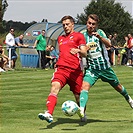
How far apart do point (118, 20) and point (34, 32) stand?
53733 millimetres

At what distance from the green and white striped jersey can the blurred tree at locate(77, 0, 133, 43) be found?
74574 mm

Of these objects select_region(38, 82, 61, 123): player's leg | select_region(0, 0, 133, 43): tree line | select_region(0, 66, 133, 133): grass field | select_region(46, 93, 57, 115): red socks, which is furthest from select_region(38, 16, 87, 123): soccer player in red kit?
select_region(0, 0, 133, 43): tree line

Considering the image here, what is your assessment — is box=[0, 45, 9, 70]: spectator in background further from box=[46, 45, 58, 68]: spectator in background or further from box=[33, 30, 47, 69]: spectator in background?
box=[46, 45, 58, 68]: spectator in background

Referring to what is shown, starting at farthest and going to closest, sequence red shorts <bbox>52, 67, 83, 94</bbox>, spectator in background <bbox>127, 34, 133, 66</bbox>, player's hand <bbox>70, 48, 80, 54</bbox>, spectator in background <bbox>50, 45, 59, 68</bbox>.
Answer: spectator in background <bbox>127, 34, 133, 66</bbox>
spectator in background <bbox>50, 45, 59, 68</bbox>
red shorts <bbox>52, 67, 83, 94</bbox>
player's hand <bbox>70, 48, 80, 54</bbox>

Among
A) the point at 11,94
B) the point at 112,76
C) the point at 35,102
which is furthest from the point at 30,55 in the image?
the point at 112,76

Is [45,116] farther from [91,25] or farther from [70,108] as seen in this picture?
[91,25]

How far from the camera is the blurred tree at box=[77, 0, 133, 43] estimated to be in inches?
3396

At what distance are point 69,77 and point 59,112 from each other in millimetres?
1990

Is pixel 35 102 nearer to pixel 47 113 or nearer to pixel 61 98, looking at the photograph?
pixel 61 98

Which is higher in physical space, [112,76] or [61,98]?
[112,76]

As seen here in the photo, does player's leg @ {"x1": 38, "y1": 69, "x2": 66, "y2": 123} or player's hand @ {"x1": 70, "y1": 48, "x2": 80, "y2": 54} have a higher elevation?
player's hand @ {"x1": 70, "y1": 48, "x2": 80, "y2": 54}

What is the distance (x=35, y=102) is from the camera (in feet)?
46.6

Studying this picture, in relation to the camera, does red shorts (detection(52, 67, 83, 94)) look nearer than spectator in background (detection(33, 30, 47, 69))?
Yes

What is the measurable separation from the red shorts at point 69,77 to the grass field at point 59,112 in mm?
702
